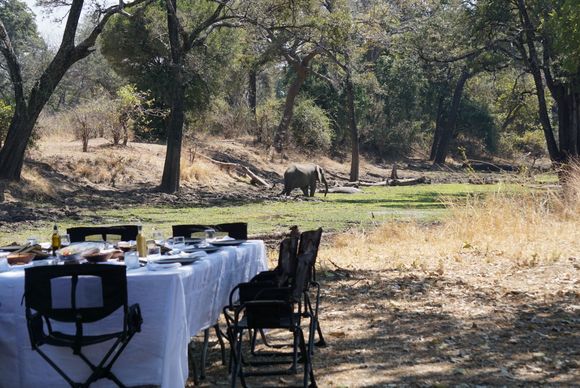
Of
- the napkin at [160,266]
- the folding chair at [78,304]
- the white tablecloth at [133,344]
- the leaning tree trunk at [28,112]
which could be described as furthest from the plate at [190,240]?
the leaning tree trunk at [28,112]

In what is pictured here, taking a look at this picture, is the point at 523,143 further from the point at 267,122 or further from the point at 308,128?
the point at 267,122

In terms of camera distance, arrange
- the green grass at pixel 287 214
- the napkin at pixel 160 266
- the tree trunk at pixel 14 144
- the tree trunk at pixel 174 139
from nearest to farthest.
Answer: the napkin at pixel 160 266 → the green grass at pixel 287 214 → the tree trunk at pixel 14 144 → the tree trunk at pixel 174 139

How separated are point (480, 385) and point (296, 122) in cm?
4404

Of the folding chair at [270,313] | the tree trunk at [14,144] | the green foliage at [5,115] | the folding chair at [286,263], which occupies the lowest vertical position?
the folding chair at [270,313]

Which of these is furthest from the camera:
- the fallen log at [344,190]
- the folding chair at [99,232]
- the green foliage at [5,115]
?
the fallen log at [344,190]

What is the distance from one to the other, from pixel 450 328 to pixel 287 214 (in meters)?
17.5

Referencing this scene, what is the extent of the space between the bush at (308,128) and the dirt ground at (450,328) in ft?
125

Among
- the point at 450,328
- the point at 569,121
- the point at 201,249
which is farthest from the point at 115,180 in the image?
the point at 201,249

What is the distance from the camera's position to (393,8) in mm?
51938

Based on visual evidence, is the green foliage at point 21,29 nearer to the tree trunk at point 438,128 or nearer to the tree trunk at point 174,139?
the tree trunk at point 438,128

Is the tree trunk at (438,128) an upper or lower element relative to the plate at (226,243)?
upper

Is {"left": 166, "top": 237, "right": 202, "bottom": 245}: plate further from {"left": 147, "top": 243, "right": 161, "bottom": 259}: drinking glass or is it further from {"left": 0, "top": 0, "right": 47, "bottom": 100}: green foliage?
{"left": 0, "top": 0, "right": 47, "bottom": 100}: green foliage

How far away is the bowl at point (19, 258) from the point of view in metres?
6.97

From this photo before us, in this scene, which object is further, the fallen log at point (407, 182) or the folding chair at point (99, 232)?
the fallen log at point (407, 182)
